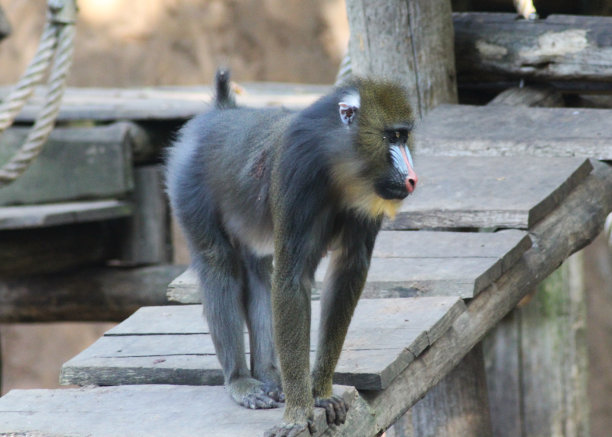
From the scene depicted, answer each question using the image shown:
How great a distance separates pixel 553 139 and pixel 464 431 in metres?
1.38

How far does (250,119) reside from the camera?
308 cm

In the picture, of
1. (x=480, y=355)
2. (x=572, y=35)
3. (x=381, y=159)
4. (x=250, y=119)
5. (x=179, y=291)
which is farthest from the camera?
(x=572, y=35)

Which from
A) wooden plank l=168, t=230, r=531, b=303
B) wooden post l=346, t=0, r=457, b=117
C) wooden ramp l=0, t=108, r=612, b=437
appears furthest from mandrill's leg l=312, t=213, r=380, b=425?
wooden post l=346, t=0, r=457, b=117

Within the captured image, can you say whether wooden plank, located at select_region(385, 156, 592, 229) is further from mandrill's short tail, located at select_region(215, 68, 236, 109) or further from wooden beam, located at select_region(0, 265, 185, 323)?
wooden beam, located at select_region(0, 265, 185, 323)

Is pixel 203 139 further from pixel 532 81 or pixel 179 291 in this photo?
pixel 532 81

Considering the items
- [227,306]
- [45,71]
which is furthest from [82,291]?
[227,306]

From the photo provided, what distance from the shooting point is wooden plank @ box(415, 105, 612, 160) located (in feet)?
14.0

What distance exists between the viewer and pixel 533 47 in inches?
184

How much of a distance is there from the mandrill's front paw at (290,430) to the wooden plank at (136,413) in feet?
0.13

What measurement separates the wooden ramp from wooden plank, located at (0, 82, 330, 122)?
1.60m

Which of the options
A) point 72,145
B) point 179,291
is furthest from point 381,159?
point 72,145

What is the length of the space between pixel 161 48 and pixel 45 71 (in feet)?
23.4

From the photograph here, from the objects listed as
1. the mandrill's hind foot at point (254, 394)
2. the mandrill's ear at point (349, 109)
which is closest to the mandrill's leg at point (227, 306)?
the mandrill's hind foot at point (254, 394)

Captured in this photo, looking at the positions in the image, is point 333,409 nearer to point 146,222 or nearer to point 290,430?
point 290,430
